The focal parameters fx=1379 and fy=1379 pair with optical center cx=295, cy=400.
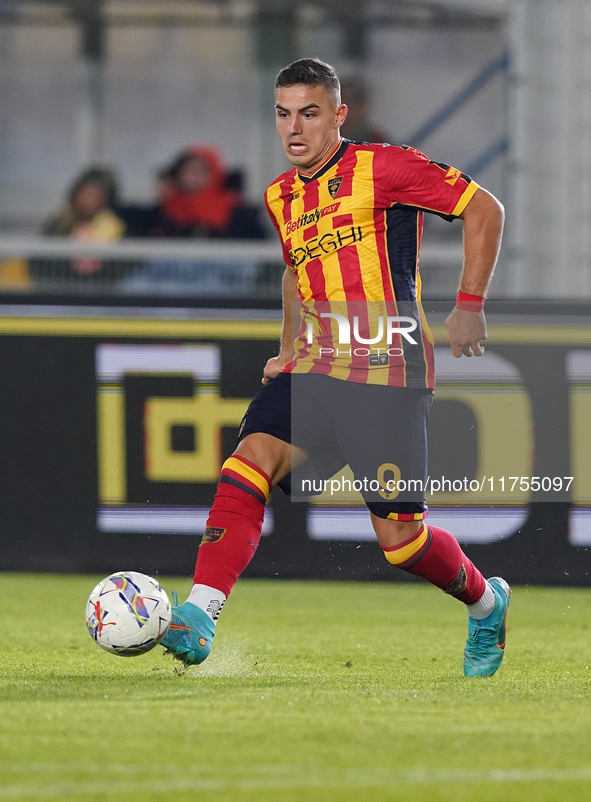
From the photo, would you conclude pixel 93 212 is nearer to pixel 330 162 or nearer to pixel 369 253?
pixel 330 162

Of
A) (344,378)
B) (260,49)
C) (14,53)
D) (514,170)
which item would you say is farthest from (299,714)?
(14,53)

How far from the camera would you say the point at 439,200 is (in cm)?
437

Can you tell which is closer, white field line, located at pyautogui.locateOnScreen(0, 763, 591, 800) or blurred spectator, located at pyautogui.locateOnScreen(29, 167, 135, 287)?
white field line, located at pyautogui.locateOnScreen(0, 763, 591, 800)

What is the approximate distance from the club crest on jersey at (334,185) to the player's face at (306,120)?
0.09m

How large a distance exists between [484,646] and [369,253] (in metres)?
1.36

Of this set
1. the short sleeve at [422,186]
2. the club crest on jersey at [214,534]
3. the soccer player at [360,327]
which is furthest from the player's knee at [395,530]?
the short sleeve at [422,186]

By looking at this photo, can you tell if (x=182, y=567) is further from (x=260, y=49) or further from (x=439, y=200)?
(x=260, y=49)

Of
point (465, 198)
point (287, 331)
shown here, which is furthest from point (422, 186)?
point (287, 331)

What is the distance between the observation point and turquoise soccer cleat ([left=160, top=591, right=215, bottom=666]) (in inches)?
159

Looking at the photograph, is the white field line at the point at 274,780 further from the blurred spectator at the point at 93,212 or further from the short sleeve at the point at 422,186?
the blurred spectator at the point at 93,212

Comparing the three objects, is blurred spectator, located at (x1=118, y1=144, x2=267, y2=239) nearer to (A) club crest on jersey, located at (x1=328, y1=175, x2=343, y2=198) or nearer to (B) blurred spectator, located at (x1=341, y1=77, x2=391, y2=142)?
(B) blurred spectator, located at (x1=341, y1=77, x2=391, y2=142)

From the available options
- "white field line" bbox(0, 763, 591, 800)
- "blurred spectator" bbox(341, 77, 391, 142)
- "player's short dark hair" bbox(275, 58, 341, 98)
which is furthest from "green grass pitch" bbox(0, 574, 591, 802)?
"blurred spectator" bbox(341, 77, 391, 142)

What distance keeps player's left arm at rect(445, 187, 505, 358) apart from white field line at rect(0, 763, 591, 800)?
1.60 m

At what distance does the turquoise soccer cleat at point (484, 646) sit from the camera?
4.57 metres
